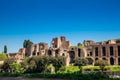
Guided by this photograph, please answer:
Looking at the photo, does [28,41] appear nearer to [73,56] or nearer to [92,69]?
[73,56]

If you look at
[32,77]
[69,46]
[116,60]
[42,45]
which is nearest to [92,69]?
[116,60]

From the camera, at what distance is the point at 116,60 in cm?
7912

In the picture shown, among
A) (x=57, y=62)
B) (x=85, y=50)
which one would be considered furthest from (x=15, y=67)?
(x=85, y=50)

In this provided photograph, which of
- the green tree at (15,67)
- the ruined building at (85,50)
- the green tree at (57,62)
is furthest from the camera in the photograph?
the ruined building at (85,50)

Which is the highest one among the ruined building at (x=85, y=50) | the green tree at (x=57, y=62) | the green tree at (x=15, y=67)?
the ruined building at (x=85, y=50)

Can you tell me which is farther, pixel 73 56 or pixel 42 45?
pixel 42 45

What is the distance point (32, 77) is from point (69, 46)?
1949 inches

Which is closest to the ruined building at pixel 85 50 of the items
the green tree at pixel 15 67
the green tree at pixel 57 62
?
the green tree at pixel 57 62

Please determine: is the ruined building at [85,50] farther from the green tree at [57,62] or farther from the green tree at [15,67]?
the green tree at [15,67]

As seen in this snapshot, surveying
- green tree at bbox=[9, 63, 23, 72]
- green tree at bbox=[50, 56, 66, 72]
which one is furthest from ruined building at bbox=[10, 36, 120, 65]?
green tree at bbox=[9, 63, 23, 72]

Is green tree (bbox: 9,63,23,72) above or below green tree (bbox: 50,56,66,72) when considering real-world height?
below

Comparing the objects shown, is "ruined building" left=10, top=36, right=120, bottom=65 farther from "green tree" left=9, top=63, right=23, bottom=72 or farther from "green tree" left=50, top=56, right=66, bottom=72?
"green tree" left=9, top=63, right=23, bottom=72

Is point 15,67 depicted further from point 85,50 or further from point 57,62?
point 85,50

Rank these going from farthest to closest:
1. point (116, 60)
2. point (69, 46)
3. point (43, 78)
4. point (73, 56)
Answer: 1. point (69, 46)
2. point (73, 56)
3. point (116, 60)
4. point (43, 78)
